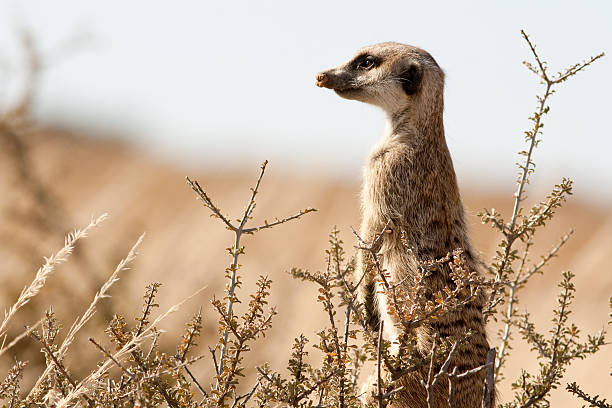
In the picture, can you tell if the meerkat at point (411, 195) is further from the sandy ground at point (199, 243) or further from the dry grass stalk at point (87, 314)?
the dry grass stalk at point (87, 314)

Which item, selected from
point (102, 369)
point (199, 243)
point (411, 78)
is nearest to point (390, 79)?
point (411, 78)

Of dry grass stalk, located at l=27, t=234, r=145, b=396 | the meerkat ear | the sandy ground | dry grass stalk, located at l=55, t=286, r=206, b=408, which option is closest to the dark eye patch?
the meerkat ear

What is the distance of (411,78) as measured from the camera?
3600mm

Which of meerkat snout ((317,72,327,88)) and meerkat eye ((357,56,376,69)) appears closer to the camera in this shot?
meerkat snout ((317,72,327,88))

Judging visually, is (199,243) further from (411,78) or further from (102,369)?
(102,369)

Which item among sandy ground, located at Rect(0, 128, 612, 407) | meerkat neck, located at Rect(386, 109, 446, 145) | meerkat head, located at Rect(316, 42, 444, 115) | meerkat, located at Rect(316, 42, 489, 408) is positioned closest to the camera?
meerkat, located at Rect(316, 42, 489, 408)

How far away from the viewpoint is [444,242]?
2.95 m

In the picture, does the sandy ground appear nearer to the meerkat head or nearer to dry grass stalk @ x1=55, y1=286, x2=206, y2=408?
the meerkat head

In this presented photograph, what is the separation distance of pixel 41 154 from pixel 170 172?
3442 millimetres

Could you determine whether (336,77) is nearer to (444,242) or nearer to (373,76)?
(373,76)

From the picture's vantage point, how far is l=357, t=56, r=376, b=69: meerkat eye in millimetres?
3699

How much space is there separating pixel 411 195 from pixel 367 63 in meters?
0.84

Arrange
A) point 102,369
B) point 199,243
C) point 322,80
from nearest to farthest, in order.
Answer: point 102,369, point 322,80, point 199,243

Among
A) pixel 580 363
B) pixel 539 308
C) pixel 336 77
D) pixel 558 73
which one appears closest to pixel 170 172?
pixel 539 308
